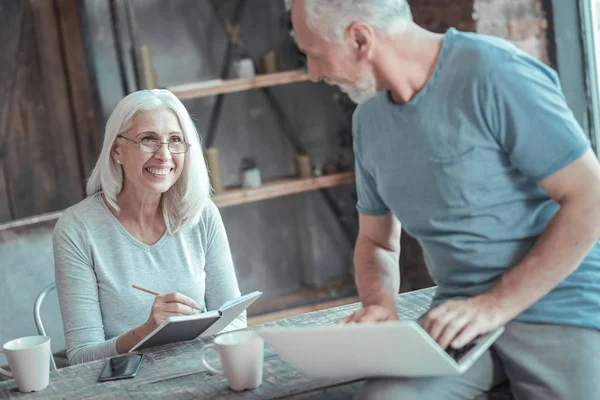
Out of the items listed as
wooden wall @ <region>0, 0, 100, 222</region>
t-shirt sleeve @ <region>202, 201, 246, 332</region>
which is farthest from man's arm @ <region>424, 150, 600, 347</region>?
wooden wall @ <region>0, 0, 100, 222</region>

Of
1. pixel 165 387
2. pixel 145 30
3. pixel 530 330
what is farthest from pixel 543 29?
pixel 165 387

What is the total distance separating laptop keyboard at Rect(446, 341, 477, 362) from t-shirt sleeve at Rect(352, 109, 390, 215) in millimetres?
504

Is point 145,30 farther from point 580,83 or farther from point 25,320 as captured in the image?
point 580,83

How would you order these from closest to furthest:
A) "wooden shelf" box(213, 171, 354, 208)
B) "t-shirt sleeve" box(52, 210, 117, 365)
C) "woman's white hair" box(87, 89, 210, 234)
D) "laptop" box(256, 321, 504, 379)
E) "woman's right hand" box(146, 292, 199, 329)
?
"laptop" box(256, 321, 504, 379), "woman's right hand" box(146, 292, 199, 329), "t-shirt sleeve" box(52, 210, 117, 365), "woman's white hair" box(87, 89, 210, 234), "wooden shelf" box(213, 171, 354, 208)

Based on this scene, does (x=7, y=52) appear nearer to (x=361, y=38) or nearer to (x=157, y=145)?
(x=157, y=145)

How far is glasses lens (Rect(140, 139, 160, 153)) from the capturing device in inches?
97.3

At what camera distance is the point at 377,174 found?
1.88 m

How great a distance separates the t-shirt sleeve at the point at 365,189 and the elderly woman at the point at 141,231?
56cm

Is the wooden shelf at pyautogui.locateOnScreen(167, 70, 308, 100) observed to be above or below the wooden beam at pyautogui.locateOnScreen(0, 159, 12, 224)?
above

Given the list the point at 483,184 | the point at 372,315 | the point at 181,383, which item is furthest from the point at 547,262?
the point at 181,383

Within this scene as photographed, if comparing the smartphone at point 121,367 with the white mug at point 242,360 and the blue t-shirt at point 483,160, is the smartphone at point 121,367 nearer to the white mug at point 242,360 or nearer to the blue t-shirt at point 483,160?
the white mug at point 242,360

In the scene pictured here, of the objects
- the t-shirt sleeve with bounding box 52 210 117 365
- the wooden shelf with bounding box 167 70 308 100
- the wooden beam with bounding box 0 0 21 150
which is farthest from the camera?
the wooden shelf with bounding box 167 70 308 100

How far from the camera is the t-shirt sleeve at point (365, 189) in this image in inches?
77.6

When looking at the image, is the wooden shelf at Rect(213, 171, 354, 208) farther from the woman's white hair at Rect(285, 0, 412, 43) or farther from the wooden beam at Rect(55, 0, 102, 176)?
the woman's white hair at Rect(285, 0, 412, 43)
